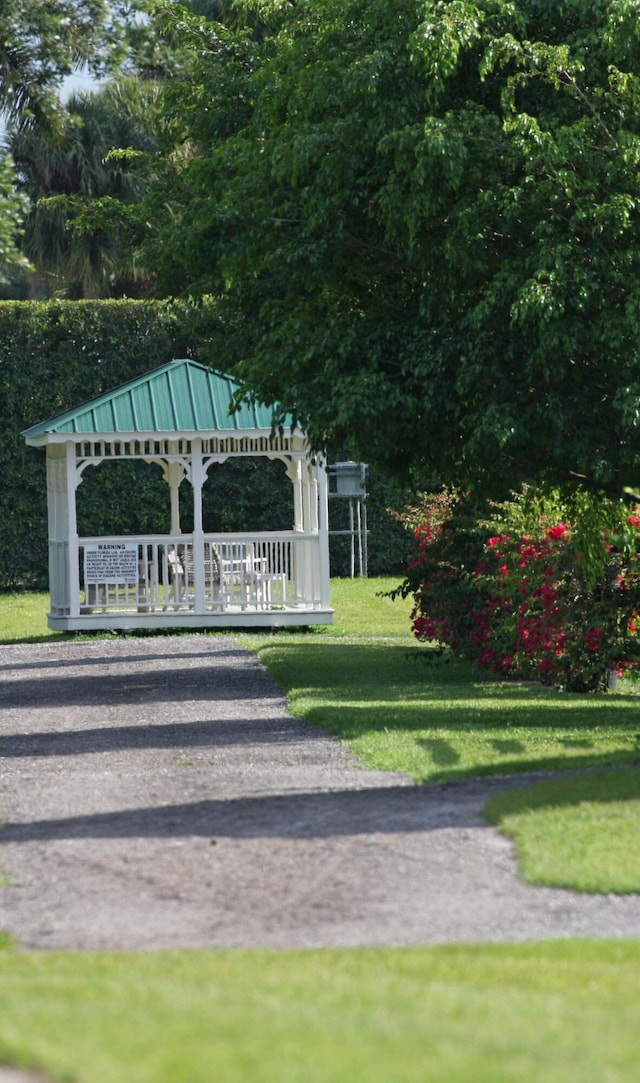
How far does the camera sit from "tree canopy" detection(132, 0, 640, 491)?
33.7ft

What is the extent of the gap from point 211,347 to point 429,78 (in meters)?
5.04

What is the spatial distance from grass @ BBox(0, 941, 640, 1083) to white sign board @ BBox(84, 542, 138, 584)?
49.8ft

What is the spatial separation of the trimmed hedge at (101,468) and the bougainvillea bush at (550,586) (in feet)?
36.4

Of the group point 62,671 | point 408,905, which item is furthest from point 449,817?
point 62,671

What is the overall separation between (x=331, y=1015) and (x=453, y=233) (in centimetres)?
699

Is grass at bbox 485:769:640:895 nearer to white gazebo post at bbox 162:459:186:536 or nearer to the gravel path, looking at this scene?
the gravel path

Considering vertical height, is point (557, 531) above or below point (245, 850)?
above

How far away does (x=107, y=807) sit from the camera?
28.4 ft

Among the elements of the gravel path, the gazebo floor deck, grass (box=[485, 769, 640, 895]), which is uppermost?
the gazebo floor deck

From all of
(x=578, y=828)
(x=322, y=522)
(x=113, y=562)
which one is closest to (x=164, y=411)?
(x=113, y=562)

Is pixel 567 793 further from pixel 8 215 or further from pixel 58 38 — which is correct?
pixel 58 38

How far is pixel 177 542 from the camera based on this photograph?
69.5 feet

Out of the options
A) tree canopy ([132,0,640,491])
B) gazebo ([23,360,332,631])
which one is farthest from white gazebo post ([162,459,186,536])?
tree canopy ([132,0,640,491])

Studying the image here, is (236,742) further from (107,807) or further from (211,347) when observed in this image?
(211,347)
